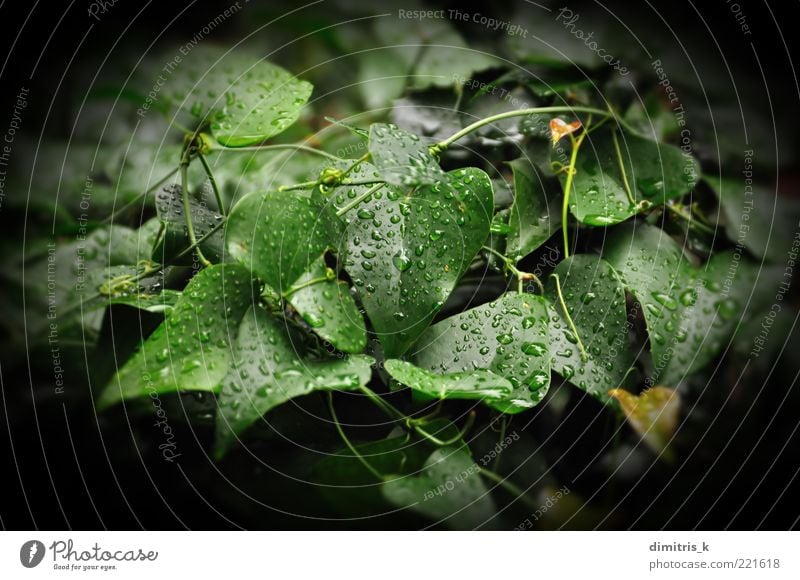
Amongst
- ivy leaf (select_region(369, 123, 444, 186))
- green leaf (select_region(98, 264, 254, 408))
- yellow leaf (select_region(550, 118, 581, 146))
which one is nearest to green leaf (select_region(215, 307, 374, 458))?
green leaf (select_region(98, 264, 254, 408))

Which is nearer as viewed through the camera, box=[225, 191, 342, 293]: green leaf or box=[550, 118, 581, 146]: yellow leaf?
box=[225, 191, 342, 293]: green leaf

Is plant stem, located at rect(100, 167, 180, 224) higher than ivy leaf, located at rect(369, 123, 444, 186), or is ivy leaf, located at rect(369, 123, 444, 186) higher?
plant stem, located at rect(100, 167, 180, 224)

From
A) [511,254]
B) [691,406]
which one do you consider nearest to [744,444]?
[691,406]

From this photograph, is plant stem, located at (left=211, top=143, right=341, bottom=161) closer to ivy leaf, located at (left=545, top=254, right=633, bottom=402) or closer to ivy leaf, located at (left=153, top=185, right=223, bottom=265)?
ivy leaf, located at (left=153, top=185, right=223, bottom=265)

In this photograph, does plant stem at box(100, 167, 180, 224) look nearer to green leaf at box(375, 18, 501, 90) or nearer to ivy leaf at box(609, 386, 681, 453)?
green leaf at box(375, 18, 501, 90)

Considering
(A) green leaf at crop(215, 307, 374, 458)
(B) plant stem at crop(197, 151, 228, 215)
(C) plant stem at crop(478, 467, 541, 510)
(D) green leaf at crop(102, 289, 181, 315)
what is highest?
(B) plant stem at crop(197, 151, 228, 215)
